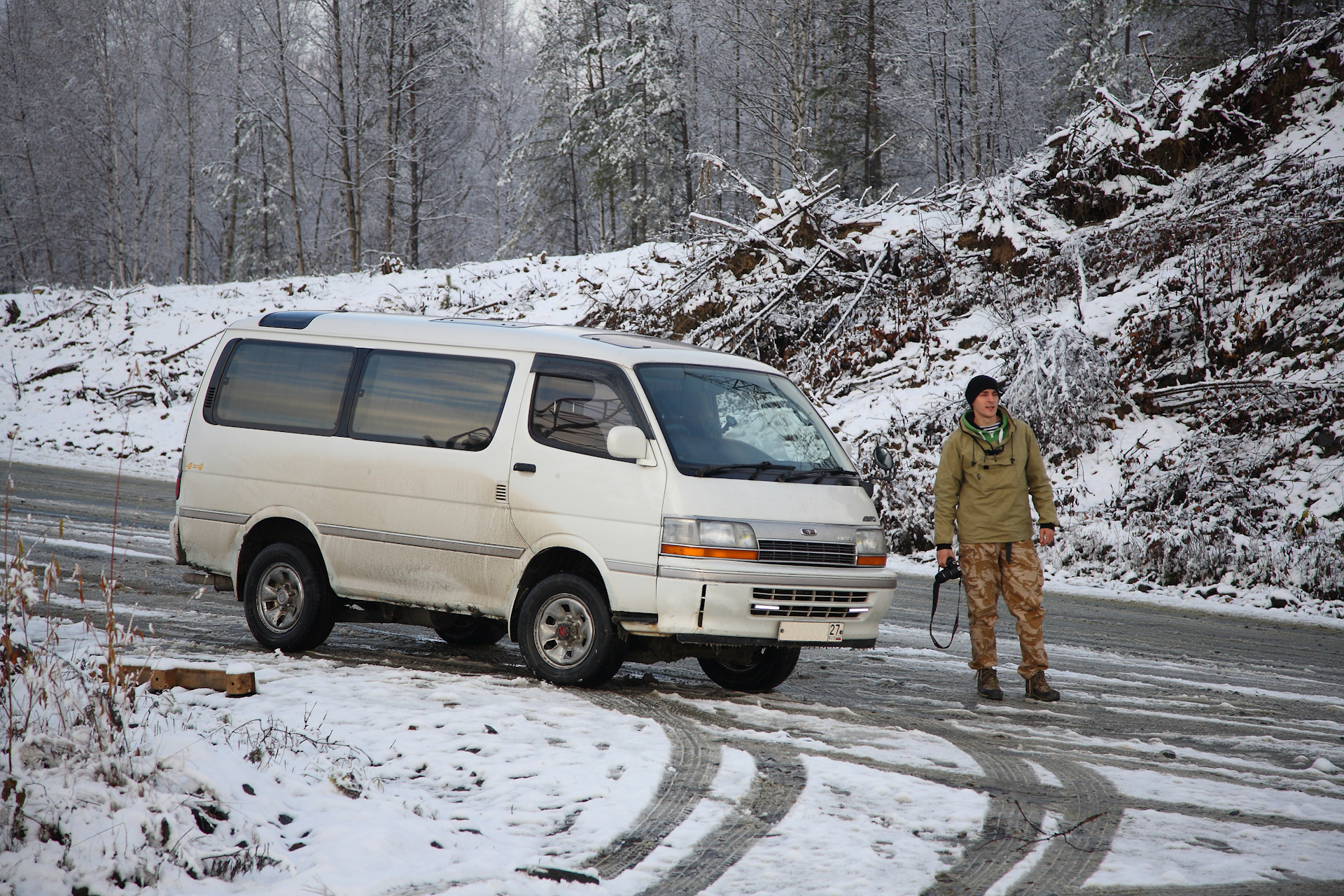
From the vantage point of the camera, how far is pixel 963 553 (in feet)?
24.0

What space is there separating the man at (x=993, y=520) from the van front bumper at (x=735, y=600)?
4.80 feet

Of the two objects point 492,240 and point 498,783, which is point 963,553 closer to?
point 498,783

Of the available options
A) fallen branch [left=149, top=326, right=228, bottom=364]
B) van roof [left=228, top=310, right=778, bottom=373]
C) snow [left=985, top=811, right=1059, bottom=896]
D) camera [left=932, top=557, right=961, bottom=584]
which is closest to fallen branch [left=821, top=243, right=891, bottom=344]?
van roof [left=228, top=310, right=778, bottom=373]

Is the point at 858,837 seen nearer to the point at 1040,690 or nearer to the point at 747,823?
the point at 747,823

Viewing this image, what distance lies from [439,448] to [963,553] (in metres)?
3.68

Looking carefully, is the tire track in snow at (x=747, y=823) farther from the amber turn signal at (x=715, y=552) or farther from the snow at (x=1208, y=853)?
the snow at (x=1208, y=853)

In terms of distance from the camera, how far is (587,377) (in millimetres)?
6746

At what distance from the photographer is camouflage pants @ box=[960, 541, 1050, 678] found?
6.98m

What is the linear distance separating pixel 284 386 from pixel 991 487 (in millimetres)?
5096

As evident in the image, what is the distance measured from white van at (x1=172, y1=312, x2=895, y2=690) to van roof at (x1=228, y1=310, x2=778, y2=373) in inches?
0.8

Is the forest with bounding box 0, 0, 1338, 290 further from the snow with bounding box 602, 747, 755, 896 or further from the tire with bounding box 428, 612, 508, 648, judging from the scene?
the snow with bounding box 602, 747, 755, 896

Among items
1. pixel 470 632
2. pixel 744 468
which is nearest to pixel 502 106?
pixel 470 632

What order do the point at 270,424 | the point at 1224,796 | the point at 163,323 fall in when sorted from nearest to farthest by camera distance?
the point at 1224,796 < the point at 270,424 < the point at 163,323

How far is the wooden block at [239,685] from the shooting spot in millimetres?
5738
